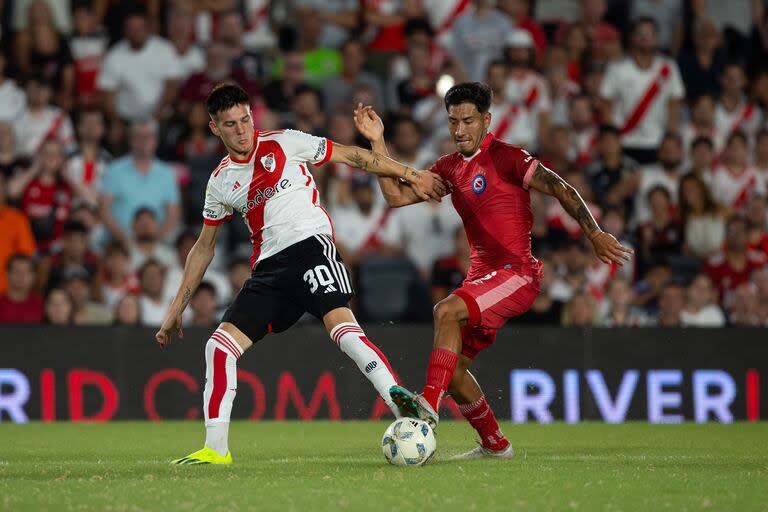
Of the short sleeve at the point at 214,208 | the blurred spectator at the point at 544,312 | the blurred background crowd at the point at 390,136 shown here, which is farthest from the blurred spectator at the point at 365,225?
the short sleeve at the point at 214,208

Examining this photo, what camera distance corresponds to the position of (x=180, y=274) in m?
14.5

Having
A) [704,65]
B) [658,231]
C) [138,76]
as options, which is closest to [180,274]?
[138,76]

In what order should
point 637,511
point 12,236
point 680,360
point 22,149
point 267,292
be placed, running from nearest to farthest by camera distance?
1. point 637,511
2. point 267,292
3. point 680,360
4. point 12,236
5. point 22,149

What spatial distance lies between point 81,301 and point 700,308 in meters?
6.66

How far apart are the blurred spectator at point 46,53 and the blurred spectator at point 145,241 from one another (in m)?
2.32

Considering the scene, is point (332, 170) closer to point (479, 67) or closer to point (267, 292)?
point (479, 67)

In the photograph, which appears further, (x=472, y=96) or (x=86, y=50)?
(x=86, y=50)

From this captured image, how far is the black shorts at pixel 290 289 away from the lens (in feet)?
26.8

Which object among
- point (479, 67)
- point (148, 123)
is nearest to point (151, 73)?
point (148, 123)

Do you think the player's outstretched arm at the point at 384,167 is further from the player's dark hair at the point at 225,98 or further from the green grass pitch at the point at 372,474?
the green grass pitch at the point at 372,474

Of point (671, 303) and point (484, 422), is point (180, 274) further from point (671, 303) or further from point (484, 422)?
point (484, 422)

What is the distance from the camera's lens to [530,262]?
28.6 ft

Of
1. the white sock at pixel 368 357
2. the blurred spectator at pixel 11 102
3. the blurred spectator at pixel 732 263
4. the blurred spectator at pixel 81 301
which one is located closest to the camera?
the white sock at pixel 368 357

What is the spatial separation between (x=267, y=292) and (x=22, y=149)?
840 centimetres
